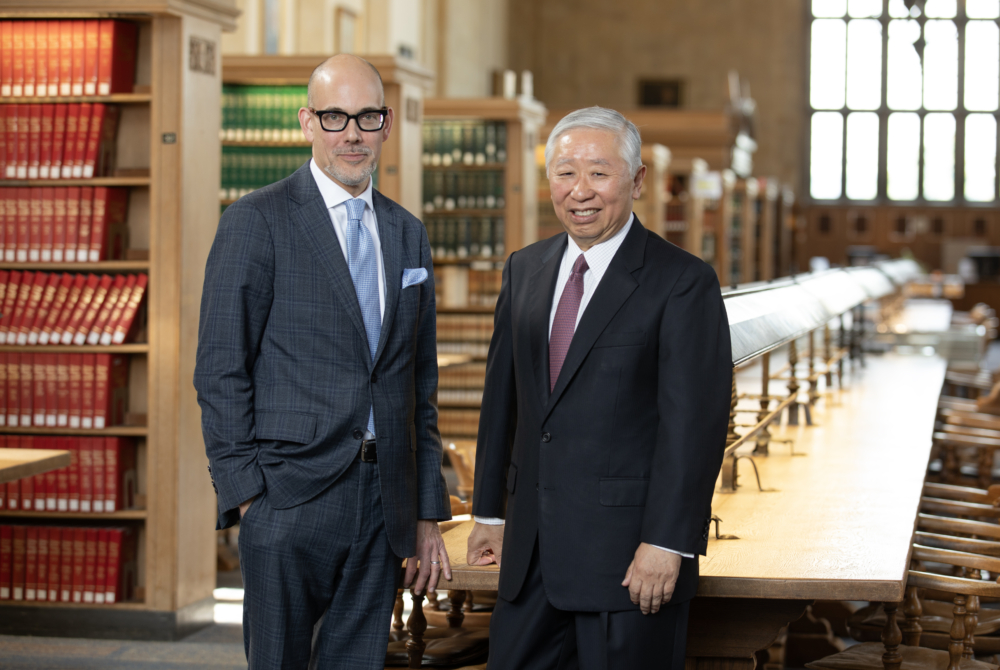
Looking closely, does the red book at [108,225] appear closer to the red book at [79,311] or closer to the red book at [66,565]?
the red book at [79,311]

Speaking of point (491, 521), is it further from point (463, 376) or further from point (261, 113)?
point (463, 376)

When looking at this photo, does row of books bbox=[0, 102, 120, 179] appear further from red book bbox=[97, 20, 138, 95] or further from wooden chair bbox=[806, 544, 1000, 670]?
wooden chair bbox=[806, 544, 1000, 670]

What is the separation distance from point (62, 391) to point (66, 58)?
4.38ft

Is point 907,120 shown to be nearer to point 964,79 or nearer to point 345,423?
point 964,79

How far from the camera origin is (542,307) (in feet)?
6.88

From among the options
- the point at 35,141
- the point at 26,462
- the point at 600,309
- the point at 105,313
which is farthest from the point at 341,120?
the point at 35,141

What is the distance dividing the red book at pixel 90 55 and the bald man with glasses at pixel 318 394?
2543mm

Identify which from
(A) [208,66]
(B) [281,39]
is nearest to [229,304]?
(A) [208,66]

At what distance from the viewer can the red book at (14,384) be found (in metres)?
4.42

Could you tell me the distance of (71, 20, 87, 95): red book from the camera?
172 inches

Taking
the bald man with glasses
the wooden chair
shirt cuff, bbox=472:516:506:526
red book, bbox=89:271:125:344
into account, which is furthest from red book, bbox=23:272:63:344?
the wooden chair

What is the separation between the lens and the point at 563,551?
2.03m

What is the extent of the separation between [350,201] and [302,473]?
1.81ft

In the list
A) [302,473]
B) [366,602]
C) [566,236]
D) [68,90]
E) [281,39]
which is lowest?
[366,602]
